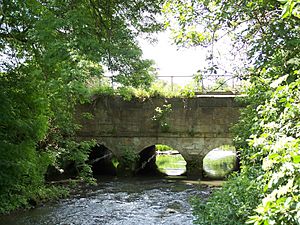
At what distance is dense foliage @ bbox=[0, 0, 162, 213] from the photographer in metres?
5.73

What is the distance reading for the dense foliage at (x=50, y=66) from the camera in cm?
573

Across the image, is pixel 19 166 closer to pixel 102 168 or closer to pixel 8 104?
pixel 8 104

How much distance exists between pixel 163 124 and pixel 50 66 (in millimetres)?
8009

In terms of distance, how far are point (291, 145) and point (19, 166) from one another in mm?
7590

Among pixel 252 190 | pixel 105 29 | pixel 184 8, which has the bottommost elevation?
pixel 252 190

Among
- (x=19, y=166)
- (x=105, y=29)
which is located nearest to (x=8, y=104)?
(x=19, y=166)

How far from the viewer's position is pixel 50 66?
7.65 meters

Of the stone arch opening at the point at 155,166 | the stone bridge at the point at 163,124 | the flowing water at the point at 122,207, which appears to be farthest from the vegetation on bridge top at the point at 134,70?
the stone arch opening at the point at 155,166

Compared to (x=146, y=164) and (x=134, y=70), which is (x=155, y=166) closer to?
(x=146, y=164)

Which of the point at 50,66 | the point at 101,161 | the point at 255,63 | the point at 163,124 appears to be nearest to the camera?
the point at 255,63

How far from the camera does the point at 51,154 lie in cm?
1109

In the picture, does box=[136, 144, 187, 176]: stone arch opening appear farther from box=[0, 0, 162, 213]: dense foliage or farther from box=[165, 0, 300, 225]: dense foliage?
box=[165, 0, 300, 225]: dense foliage

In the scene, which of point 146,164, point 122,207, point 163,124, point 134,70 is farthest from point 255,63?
point 146,164

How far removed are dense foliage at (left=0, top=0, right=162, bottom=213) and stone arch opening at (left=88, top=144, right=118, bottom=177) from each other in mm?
4221
